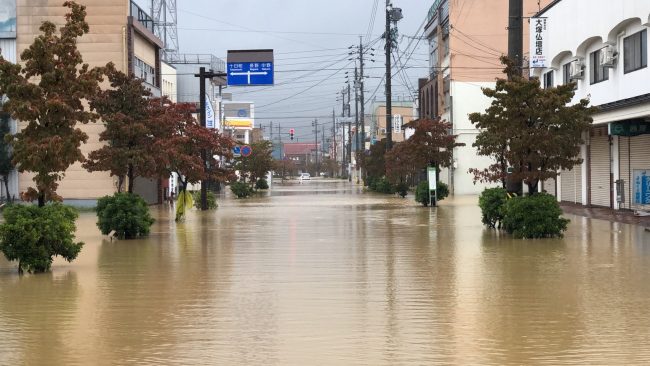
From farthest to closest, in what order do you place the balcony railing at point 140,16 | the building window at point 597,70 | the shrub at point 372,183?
the shrub at point 372,183 < the balcony railing at point 140,16 < the building window at point 597,70

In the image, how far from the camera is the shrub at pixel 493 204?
23.8 m

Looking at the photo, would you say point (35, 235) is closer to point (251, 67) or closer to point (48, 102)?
point (48, 102)

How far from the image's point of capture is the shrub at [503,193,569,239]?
2070 centimetres

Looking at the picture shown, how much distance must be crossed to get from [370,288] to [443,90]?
5492cm

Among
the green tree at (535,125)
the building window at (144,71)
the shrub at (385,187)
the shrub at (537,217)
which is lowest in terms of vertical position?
the shrub at (537,217)

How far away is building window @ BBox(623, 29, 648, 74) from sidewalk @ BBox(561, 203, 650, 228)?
489cm

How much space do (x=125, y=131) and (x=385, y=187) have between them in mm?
41605

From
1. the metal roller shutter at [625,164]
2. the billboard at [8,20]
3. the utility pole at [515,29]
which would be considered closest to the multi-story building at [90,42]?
the billboard at [8,20]

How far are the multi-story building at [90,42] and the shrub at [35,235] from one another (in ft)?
89.5

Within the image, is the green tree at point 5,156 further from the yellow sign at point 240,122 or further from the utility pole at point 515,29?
the yellow sign at point 240,122

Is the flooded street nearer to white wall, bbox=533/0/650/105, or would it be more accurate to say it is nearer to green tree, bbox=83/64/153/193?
green tree, bbox=83/64/153/193

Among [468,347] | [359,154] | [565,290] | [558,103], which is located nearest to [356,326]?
[468,347]

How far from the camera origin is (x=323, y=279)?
1390cm

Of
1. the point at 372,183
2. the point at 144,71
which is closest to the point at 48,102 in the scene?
the point at 144,71
